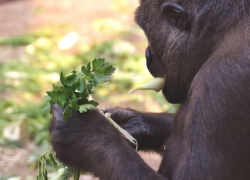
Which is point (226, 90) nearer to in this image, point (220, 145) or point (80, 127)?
point (220, 145)

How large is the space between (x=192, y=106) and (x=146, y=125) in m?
1.07

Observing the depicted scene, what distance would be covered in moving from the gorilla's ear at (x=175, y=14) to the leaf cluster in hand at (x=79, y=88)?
526 millimetres

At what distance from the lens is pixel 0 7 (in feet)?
33.0

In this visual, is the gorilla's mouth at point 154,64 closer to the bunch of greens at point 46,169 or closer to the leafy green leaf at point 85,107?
the leafy green leaf at point 85,107

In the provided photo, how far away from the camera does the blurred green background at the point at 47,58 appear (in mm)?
5512

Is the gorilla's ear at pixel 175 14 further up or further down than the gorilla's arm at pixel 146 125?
further up

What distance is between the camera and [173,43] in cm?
Answer: 337

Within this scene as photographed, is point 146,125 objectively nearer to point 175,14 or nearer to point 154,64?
point 154,64

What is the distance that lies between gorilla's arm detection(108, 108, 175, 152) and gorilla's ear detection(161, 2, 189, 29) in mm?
959

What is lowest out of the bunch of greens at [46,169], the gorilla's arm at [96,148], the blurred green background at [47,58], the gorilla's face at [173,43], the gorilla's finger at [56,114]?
the blurred green background at [47,58]

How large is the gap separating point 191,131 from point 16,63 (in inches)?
190

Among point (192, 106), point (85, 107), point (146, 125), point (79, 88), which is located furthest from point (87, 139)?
point (146, 125)

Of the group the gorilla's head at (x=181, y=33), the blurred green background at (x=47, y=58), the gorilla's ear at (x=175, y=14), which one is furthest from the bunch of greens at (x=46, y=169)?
the gorilla's ear at (x=175, y=14)

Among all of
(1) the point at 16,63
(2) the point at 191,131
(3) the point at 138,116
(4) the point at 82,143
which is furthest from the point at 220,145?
(1) the point at 16,63
